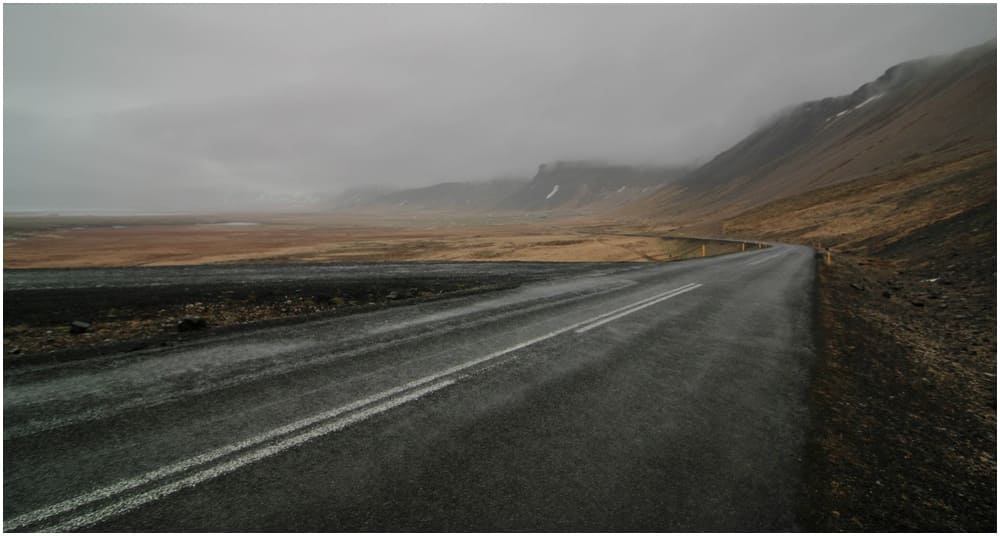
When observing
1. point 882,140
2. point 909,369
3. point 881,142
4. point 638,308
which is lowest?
point 909,369

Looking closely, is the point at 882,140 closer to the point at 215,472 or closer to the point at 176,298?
the point at 176,298

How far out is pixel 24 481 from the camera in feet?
11.7

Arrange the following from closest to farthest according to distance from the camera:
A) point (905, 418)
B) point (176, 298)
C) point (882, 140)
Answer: point (905, 418)
point (176, 298)
point (882, 140)

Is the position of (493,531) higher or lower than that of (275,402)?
lower

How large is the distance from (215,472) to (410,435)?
5.76 ft

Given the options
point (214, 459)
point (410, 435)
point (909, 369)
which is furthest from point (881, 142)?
point (214, 459)

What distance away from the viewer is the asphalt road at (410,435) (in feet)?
11.0

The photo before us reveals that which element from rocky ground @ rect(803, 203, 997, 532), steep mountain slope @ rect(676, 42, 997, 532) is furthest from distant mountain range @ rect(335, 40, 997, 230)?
rocky ground @ rect(803, 203, 997, 532)

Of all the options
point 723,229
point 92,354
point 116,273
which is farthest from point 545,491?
point 723,229

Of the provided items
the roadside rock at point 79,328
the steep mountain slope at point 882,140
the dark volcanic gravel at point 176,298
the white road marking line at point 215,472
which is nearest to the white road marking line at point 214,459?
the white road marking line at point 215,472

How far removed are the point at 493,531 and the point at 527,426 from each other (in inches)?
61.8

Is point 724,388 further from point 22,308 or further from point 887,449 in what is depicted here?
point 22,308

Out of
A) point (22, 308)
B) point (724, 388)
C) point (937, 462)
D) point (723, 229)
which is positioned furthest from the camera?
point (723, 229)

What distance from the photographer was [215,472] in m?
3.66
